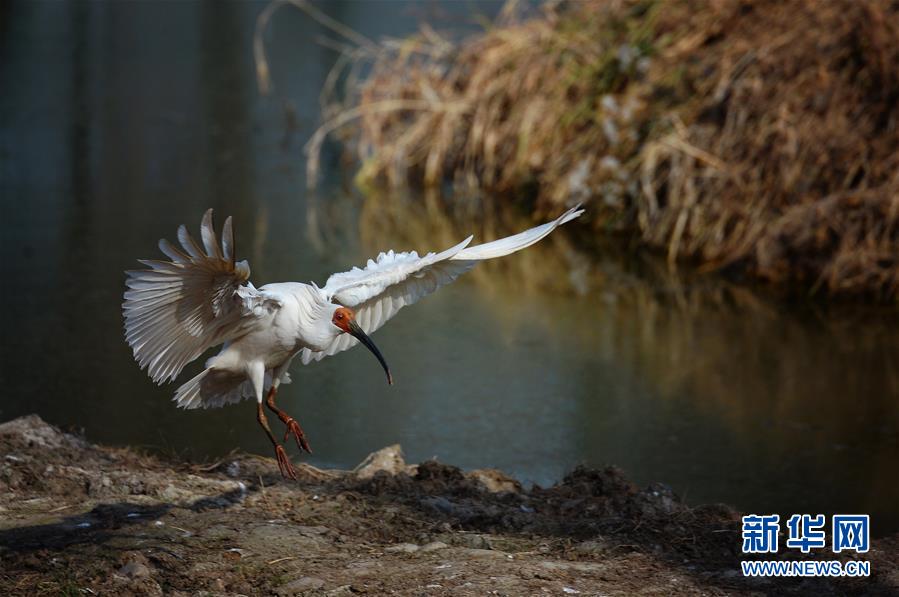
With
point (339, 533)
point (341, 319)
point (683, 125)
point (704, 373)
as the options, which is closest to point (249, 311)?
point (341, 319)

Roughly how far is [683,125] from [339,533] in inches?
252

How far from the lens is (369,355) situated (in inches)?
300

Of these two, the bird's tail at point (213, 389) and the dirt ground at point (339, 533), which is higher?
the bird's tail at point (213, 389)

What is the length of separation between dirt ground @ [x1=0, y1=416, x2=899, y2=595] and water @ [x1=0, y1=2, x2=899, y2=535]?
994mm

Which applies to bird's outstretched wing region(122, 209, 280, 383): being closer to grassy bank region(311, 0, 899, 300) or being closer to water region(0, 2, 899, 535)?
water region(0, 2, 899, 535)

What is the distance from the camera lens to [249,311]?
4461 millimetres

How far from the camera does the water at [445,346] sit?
6.27m

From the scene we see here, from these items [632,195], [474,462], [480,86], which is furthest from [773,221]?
[474,462]

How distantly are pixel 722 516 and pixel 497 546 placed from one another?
3.56ft

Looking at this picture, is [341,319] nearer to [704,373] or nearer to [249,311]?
[249,311]

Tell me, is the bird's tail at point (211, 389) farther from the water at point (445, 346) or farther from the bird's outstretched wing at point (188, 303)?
the water at point (445, 346)

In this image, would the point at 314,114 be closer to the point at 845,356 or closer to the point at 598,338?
the point at 598,338

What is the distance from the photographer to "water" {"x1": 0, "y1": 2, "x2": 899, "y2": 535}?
6273mm

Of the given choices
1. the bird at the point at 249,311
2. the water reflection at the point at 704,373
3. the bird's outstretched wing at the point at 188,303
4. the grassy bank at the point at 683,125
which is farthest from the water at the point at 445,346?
the bird's outstretched wing at the point at 188,303
